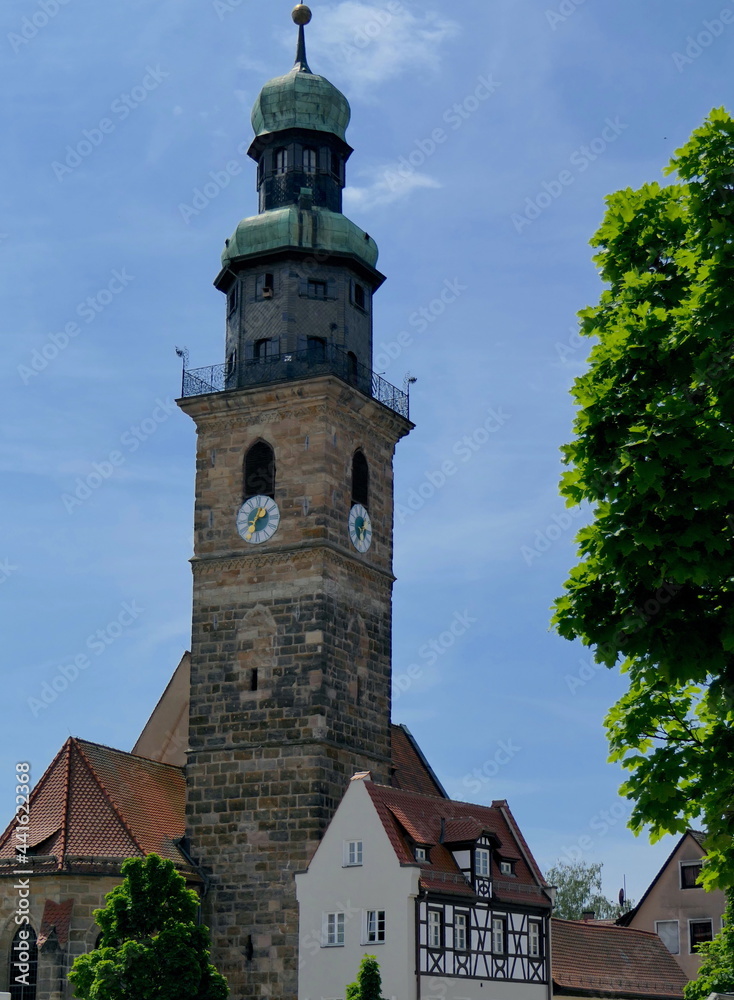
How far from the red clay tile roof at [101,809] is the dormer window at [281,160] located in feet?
52.6

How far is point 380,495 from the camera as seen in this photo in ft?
140

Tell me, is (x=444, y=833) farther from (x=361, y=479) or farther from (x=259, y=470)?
(x=259, y=470)

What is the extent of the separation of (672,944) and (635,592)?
126 feet

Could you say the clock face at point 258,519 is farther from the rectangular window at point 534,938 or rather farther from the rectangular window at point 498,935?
the rectangular window at point 534,938

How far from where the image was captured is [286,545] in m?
39.8

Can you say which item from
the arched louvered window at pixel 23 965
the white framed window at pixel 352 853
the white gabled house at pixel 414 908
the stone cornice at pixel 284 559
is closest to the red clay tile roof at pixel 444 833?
the white gabled house at pixel 414 908

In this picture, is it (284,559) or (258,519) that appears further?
(258,519)

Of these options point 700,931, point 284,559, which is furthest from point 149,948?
point 700,931

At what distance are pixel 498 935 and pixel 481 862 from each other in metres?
1.73

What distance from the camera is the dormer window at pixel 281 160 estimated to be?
43.6m

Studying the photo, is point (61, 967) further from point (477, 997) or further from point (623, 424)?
point (623, 424)

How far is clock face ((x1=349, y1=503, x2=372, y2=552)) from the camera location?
41.0 m

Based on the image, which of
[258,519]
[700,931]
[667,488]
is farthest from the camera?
[700,931]

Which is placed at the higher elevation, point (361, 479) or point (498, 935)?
point (361, 479)
